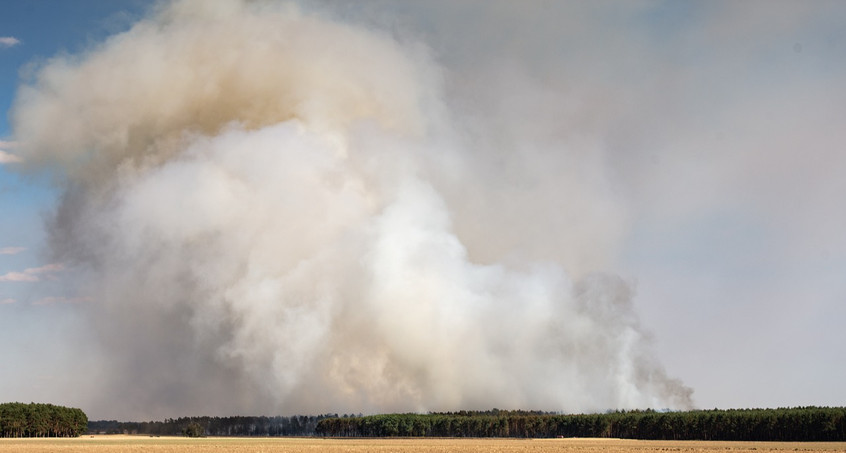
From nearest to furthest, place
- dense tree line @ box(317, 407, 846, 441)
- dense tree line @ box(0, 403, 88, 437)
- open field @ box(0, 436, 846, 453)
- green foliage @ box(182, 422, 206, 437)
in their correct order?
open field @ box(0, 436, 846, 453) → dense tree line @ box(317, 407, 846, 441) → dense tree line @ box(0, 403, 88, 437) → green foliage @ box(182, 422, 206, 437)

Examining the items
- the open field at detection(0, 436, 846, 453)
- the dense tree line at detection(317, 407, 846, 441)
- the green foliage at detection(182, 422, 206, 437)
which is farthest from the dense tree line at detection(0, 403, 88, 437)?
the dense tree line at detection(317, 407, 846, 441)

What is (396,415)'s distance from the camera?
559 feet

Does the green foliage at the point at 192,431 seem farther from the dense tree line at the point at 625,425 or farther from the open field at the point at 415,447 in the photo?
the open field at the point at 415,447

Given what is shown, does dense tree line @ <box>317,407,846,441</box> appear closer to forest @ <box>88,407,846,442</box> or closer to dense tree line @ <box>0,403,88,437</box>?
forest @ <box>88,407,846,442</box>

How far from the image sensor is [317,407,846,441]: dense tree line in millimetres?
118188

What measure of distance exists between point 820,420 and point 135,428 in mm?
140208

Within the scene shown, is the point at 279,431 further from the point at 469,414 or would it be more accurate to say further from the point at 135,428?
the point at 469,414

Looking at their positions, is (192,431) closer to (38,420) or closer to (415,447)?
(38,420)

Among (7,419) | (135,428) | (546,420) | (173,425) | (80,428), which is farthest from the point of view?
(135,428)

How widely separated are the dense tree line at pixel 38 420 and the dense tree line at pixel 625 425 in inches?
2035

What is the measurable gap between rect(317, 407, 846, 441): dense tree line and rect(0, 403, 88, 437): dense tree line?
51683 millimetres

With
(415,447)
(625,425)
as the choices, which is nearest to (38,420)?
(415,447)

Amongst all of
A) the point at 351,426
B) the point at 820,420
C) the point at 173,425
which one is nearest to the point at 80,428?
the point at 173,425

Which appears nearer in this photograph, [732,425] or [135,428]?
[732,425]
